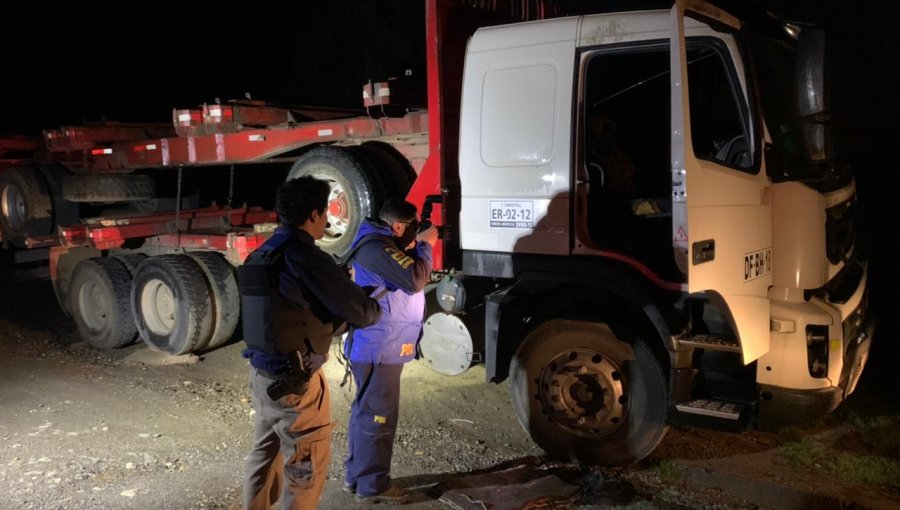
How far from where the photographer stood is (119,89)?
20.0 m

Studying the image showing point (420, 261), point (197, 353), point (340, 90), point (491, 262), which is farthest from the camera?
point (340, 90)

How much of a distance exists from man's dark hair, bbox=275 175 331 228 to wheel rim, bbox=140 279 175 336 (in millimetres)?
4310

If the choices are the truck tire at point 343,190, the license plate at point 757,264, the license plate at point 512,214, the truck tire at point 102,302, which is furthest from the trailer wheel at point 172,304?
the license plate at point 757,264

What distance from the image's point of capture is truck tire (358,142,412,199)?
16.4ft

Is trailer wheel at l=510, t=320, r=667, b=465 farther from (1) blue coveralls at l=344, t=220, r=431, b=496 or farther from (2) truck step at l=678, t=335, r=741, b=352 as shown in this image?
(1) blue coveralls at l=344, t=220, r=431, b=496

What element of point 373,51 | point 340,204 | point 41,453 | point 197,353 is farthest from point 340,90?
point 41,453

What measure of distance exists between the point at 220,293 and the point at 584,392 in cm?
384

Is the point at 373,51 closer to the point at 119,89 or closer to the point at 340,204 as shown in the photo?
the point at 340,204

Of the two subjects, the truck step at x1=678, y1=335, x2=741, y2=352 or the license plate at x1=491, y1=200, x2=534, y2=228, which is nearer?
the truck step at x1=678, y1=335, x2=741, y2=352

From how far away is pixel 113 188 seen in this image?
7523mm

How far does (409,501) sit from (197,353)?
12.8 feet

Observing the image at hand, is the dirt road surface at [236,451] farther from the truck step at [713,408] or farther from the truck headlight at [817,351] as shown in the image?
the truck headlight at [817,351]

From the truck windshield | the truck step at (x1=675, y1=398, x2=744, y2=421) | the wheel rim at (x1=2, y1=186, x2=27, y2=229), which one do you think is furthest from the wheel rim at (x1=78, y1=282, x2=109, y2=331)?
the truck windshield

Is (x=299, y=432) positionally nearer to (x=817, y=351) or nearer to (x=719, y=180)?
(x=719, y=180)
